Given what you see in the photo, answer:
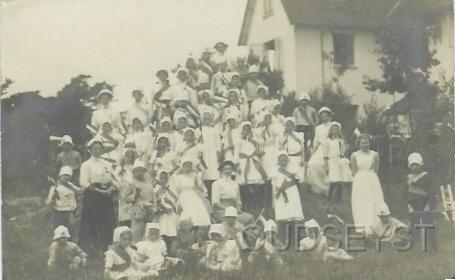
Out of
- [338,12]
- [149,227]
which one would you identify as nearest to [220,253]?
[149,227]

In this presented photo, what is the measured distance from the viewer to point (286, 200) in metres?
6.76

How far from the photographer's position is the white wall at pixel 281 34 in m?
6.79

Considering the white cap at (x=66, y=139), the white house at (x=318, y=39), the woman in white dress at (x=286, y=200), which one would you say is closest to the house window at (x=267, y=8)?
the white house at (x=318, y=39)

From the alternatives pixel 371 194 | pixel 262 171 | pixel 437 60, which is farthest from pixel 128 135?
pixel 437 60

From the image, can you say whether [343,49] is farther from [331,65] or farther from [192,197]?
[192,197]

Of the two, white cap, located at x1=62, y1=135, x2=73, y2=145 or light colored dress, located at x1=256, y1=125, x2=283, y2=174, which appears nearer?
white cap, located at x1=62, y1=135, x2=73, y2=145

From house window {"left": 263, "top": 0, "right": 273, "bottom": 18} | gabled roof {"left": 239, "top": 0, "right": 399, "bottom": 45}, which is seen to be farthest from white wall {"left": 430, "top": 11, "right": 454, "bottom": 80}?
house window {"left": 263, "top": 0, "right": 273, "bottom": 18}

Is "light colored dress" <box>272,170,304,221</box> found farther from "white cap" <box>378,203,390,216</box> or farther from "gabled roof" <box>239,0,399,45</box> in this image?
"gabled roof" <box>239,0,399,45</box>

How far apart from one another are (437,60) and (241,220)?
2835 mm

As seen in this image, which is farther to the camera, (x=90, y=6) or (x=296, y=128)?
(x=296, y=128)

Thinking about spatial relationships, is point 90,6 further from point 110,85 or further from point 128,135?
point 128,135

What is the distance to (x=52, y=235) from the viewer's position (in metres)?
6.21

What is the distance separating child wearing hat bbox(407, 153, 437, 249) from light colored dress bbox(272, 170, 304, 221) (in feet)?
4.24

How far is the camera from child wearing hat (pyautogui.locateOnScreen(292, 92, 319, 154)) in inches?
271
